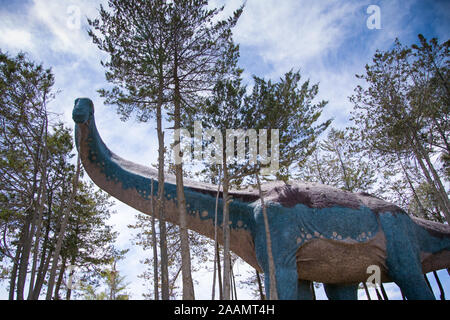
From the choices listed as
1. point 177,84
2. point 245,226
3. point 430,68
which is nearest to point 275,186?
point 245,226

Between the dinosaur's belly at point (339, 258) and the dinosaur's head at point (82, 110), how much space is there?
531 cm

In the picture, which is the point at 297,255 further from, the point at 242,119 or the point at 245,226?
the point at 242,119

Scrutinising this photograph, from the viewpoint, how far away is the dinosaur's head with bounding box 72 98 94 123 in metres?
7.03

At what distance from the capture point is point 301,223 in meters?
6.83

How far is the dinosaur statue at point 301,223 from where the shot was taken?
6800 mm

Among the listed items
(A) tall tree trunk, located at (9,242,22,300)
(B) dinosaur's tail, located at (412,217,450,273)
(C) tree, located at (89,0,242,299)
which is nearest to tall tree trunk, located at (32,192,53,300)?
(A) tall tree trunk, located at (9,242,22,300)

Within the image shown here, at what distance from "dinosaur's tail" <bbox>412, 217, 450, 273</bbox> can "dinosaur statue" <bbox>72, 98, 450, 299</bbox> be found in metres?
0.10

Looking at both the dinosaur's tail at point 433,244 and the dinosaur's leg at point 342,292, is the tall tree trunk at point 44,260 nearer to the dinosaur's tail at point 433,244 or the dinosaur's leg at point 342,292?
the dinosaur's leg at point 342,292

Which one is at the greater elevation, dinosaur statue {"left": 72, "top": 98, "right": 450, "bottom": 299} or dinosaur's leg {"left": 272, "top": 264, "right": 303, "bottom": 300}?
dinosaur statue {"left": 72, "top": 98, "right": 450, "bottom": 299}

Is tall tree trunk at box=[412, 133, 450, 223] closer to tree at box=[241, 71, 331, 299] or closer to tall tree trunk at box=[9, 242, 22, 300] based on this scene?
tree at box=[241, 71, 331, 299]

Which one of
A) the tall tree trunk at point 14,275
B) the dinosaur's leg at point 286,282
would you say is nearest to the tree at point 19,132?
the tall tree trunk at point 14,275
